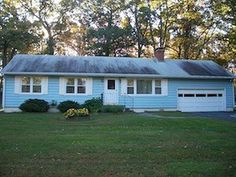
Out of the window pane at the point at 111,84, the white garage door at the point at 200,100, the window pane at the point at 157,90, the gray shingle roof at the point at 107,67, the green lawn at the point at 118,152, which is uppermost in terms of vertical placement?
the gray shingle roof at the point at 107,67

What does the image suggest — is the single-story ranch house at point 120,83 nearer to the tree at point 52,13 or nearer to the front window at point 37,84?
the front window at point 37,84

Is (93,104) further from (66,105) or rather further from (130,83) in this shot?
(130,83)

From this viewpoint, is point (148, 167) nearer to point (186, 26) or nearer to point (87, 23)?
point (186, 26)

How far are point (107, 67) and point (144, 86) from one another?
3272 mm

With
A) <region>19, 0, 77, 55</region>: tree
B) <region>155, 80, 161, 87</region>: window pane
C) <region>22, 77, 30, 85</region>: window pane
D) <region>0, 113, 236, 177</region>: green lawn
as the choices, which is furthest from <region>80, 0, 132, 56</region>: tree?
<region>0, 113, 236, 177</region>: green lawn

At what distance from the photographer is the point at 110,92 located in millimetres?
26078

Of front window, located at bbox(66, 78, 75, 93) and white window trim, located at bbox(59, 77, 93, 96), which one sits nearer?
white window trim, located at bbox(59, 77, 93, 96)

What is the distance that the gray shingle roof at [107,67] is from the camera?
25.4 metres

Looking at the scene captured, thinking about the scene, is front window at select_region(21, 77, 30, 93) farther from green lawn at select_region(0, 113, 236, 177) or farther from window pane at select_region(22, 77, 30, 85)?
green lawn at select_region(0, 113, 236, 177)

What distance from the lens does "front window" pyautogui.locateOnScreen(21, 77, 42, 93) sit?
25.2m

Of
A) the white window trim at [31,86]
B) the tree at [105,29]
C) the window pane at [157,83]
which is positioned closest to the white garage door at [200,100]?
the window pane at [157,83]

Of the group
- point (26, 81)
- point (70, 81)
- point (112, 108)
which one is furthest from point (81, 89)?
point (26, 81)

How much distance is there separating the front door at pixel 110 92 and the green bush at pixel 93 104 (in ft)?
2.12

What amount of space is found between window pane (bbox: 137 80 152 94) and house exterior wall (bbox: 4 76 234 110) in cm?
42
